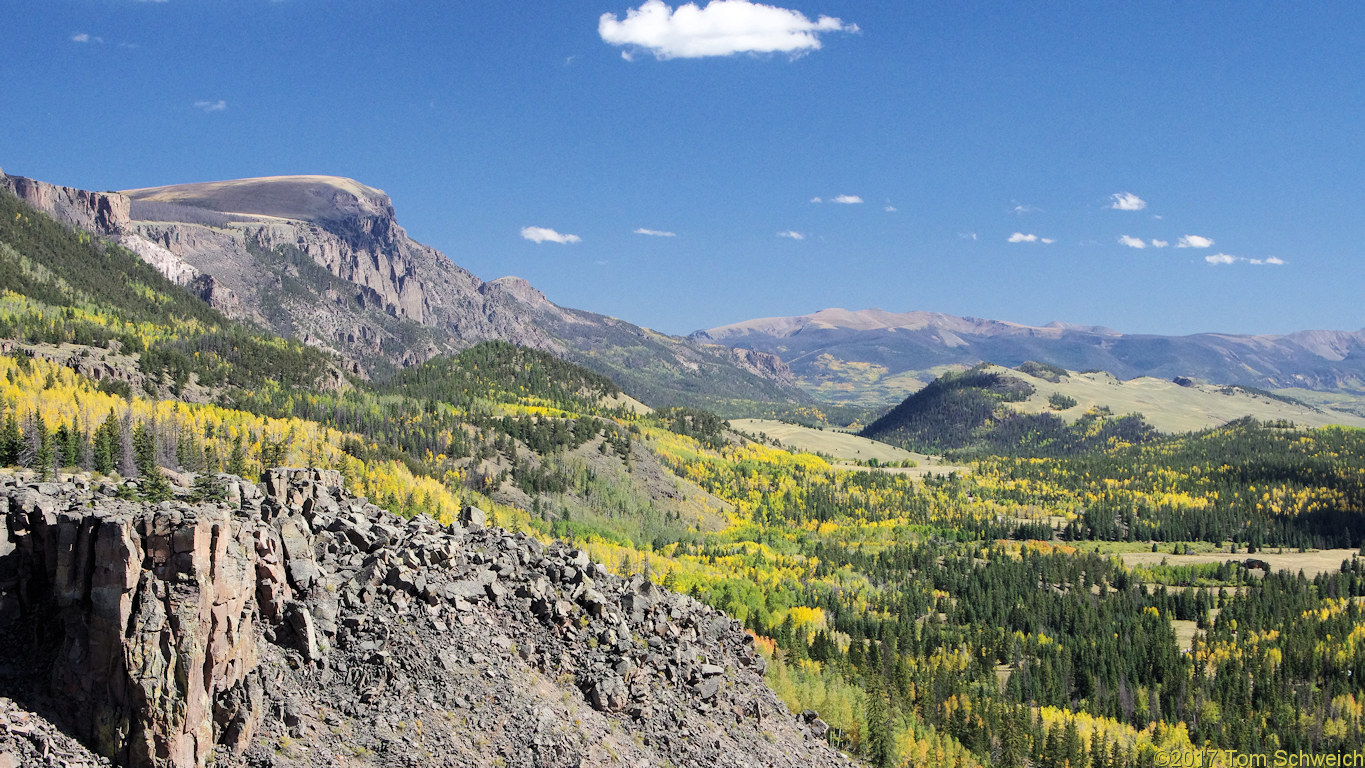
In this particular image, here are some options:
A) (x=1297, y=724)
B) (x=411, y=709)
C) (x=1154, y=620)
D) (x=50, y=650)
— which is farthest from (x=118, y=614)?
(x=1154, y=620)

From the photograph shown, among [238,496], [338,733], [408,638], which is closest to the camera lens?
[338,733]

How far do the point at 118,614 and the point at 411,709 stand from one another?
1587cm

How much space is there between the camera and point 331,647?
4888cm

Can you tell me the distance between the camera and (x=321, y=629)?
4884 cm

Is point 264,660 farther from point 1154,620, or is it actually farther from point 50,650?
point 1154,620

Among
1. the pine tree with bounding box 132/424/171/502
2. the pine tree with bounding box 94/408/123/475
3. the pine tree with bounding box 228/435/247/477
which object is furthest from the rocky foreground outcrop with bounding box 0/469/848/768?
the pine tree with bounding box 228/435/247/477

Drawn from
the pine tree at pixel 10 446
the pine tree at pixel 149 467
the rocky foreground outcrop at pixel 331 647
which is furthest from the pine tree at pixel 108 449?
the rocky foreground outcrop at pixel 331 647

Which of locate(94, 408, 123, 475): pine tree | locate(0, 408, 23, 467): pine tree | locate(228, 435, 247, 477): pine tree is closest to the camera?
locate(0, 408, 23, 467): pine tree

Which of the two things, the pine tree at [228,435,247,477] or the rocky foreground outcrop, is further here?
the pine tree at [228,435,247,477]

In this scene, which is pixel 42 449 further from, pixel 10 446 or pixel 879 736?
pixel 879 736

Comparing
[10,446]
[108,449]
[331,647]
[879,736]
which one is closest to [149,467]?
[10,446]

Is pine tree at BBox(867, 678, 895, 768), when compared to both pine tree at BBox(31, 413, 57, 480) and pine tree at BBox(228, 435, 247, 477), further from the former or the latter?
pine tree at BBox(228, 435, 247, 477)

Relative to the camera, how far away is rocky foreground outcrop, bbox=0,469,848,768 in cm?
3962

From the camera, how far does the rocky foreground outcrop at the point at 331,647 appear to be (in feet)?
130
